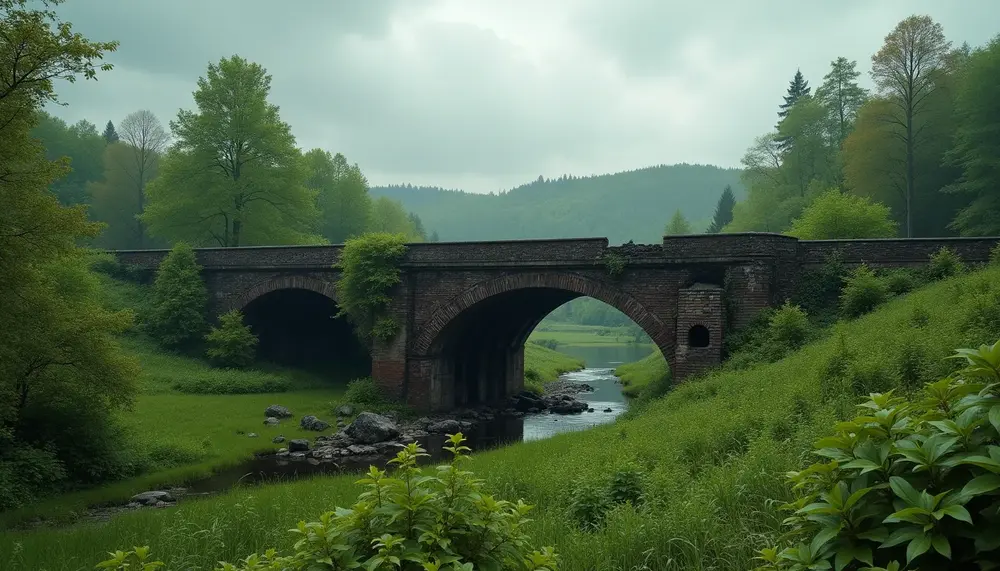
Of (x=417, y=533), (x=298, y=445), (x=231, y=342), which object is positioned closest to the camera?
(x=417, y=533)

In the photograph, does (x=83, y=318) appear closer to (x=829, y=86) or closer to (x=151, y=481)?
(x=151, y=481)

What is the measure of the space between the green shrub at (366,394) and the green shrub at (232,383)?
3999mm

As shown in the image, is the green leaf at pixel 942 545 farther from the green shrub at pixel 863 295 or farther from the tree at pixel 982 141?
the tree at pixel 982 141

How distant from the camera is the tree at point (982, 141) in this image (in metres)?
29.0

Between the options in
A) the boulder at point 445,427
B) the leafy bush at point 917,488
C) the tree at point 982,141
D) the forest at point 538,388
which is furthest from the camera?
the tree at point 982,141

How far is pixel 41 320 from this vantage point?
46.8 feet

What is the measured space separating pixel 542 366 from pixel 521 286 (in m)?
25.6

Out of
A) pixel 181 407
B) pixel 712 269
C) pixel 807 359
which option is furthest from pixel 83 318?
pixel 712 269

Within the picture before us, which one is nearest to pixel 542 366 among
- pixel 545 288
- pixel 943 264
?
pixel 545 288

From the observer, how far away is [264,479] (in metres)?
16.9

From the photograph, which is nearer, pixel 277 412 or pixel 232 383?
pixel 277 412

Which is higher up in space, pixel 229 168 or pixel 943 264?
pixel 229 168

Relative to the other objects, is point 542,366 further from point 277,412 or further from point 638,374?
point 277,412

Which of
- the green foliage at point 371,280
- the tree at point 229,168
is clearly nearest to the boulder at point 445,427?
the green foliage at point 371,280
